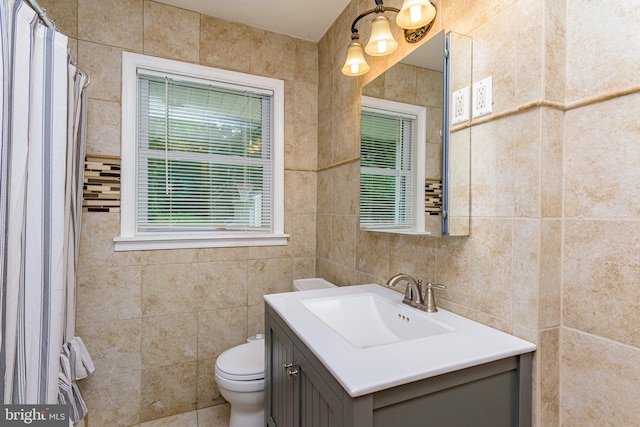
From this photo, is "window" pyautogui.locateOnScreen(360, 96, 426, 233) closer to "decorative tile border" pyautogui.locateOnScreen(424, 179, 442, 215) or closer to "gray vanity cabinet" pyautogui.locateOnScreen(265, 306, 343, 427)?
"decorative tile border" pyautogui.locateOnScreen(424, 179, 442, 215)

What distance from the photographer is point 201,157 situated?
2.10 meters

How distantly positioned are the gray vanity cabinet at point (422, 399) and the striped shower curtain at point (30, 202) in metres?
0.85

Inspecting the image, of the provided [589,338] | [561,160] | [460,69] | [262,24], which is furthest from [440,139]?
[262,24]

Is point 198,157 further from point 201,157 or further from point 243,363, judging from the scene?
point 243,363

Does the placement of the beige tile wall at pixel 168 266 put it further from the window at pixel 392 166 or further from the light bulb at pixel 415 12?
the light bulb at pixel 415 12

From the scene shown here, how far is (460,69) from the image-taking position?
1148mm

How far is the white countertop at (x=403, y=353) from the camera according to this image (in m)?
0.75

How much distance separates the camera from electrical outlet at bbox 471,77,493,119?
3.48 ft

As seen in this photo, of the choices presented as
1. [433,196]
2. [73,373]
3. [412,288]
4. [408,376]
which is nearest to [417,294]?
A: [412,288]

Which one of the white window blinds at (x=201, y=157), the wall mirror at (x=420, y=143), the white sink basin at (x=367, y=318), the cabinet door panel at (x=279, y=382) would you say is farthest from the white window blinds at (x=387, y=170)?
the white window blinds at (x=201, y=157)

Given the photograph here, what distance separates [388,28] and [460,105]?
0.49m

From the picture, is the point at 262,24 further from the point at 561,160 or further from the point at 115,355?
the point at 115,355

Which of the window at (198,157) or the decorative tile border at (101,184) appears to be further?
the window at (198,157)

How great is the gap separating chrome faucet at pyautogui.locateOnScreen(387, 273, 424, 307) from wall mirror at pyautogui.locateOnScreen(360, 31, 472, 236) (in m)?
0.20
